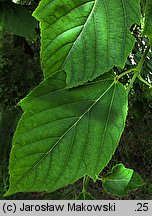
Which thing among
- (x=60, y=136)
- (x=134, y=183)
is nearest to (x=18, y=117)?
(x=134, y=183)

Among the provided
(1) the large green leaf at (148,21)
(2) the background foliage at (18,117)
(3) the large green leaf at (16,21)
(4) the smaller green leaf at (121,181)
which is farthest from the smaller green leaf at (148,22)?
(2) the background foliage at (18,117)

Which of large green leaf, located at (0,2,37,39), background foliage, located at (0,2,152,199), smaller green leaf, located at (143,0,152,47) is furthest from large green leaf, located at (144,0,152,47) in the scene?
background foliage, located at (0,2,152,199)

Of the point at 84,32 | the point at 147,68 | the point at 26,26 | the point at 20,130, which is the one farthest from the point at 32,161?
the point at 147,68

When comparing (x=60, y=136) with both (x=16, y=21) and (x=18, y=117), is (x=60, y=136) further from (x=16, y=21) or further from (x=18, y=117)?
(x=18, y=117)

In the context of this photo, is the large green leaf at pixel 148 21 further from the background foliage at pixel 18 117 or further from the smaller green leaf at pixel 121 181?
the background foliage at pixel 18 117

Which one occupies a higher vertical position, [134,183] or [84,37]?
[84,37]

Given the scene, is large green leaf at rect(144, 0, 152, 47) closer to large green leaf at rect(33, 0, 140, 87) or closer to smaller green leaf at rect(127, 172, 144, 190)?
large green leaf at rect(33, 0, 140, 87)
